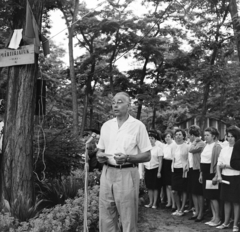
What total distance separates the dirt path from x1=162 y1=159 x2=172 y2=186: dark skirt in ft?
2.51

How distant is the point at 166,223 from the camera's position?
26.0 feet

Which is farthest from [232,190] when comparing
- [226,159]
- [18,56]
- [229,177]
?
[18,56]

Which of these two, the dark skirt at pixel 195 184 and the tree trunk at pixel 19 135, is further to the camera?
the dark skirt at pixel 195 184

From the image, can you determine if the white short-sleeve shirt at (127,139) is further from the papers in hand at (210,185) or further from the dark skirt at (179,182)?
the dark skirt at (179,182)

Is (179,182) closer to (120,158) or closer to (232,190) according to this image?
(232,190)

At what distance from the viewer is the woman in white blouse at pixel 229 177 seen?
7023 millimetres

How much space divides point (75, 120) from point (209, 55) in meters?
8.16

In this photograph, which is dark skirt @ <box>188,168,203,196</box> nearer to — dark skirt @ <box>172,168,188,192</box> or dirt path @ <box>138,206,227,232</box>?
dark skirt @ <box>172,168,188,192</box>

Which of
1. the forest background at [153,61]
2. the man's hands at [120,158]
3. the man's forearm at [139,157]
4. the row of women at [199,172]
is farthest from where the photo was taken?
the forest background at [153,61]

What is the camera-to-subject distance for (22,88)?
621cm

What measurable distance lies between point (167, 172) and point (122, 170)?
207 inches

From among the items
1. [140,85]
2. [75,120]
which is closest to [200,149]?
[75,120]

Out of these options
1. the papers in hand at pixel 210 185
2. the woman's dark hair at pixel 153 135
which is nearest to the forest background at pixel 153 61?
the woman's dark hair at pixel 153 135

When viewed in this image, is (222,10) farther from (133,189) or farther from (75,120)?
(133,189)
